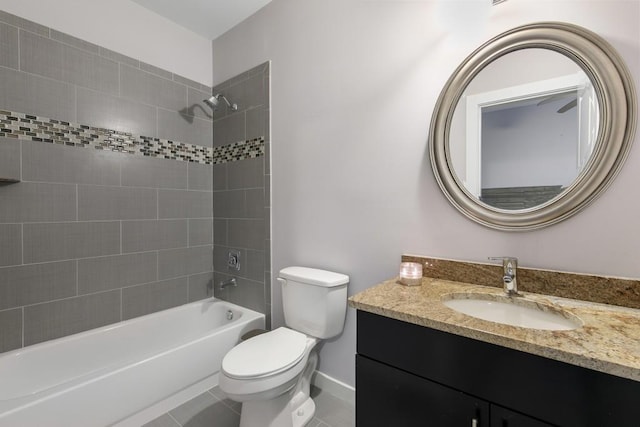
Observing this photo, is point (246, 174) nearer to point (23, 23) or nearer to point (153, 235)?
point (153, 235)

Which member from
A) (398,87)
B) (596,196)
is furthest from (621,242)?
(398,87)

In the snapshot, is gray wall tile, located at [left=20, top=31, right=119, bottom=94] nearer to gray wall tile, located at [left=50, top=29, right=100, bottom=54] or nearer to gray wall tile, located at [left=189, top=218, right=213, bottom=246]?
gray wall tile, located at [left=50, top=29, right=100, bottom=54]

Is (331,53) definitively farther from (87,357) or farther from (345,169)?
(87,357)

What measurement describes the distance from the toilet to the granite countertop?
501 mm

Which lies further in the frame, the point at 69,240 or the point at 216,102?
the point at 216,102

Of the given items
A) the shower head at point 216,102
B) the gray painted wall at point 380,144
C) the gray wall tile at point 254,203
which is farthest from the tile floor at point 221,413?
the shower head at point 216,102

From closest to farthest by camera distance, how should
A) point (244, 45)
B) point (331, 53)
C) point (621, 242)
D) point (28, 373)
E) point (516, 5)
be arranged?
point (621, 242), point (516, 5), point (28, 373), point (331, 53), point (244, 45)

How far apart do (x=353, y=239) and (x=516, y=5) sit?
1.29 m

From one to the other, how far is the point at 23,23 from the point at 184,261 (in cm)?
175

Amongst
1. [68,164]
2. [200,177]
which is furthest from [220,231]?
[68,164]

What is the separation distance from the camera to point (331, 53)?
1.74 metres

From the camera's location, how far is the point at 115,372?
1.41 metres

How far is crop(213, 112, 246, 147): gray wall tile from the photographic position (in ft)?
7.50

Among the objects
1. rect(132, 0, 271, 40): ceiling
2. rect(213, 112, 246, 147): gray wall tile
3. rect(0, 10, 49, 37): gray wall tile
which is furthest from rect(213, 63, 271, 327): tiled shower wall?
rect(0, 10, 49, 37): gray wall tile
